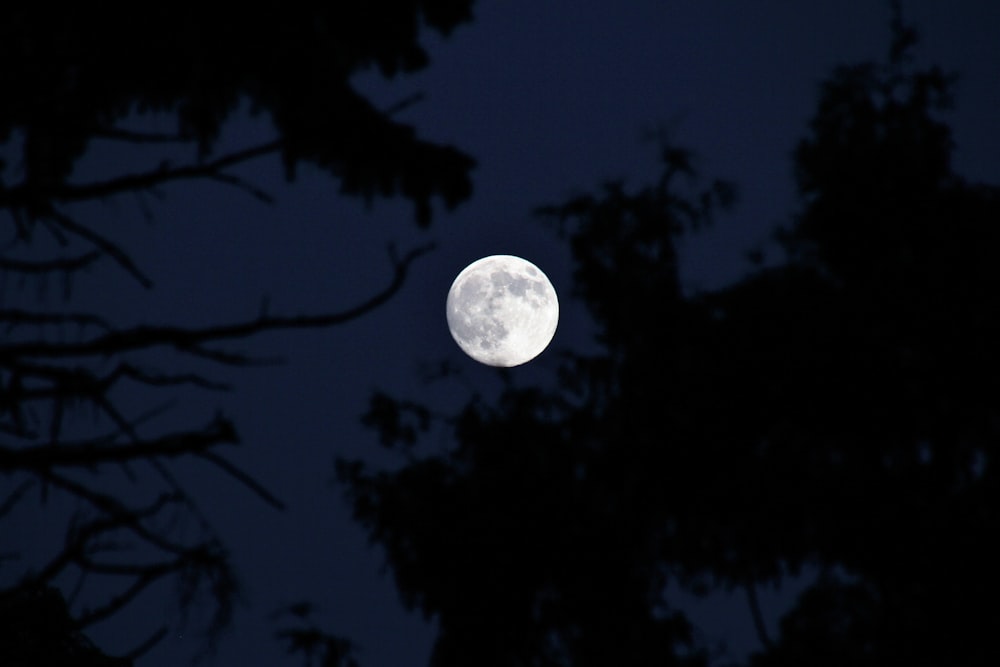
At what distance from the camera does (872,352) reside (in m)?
14.7

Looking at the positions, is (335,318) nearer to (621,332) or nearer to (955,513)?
(955,513)

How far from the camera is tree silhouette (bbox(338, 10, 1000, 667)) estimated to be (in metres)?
14.4

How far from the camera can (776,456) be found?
595 inches

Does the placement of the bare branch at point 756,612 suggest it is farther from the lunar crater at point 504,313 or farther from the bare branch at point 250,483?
the bare branch at point 250,483

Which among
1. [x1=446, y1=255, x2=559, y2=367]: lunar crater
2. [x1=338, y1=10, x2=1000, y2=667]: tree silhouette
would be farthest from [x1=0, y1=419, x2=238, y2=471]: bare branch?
[x1=446, y1=255, x2=559, y2=367]: lunar crater

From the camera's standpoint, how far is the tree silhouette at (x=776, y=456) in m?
14.4

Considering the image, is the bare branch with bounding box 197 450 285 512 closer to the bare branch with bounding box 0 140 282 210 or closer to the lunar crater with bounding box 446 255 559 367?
the bare branch with bounding box 0 140 282 210

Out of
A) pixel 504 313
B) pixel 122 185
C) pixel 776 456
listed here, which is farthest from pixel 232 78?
pixel 504 313

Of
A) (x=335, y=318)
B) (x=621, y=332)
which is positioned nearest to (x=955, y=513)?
(x=621, y=332)

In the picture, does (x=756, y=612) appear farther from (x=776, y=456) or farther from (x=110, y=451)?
(x=110, y=451)

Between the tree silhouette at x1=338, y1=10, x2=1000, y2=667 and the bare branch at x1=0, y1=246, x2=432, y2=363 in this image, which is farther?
the tree silhouette at x1=338, y1=10, x2=1000, y2=667

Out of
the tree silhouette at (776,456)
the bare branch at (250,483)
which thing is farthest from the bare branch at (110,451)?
the tree silhouette at (776,456)

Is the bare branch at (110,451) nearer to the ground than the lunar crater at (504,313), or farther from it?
nearer to the ground

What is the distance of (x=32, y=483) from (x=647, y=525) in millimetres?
14153
